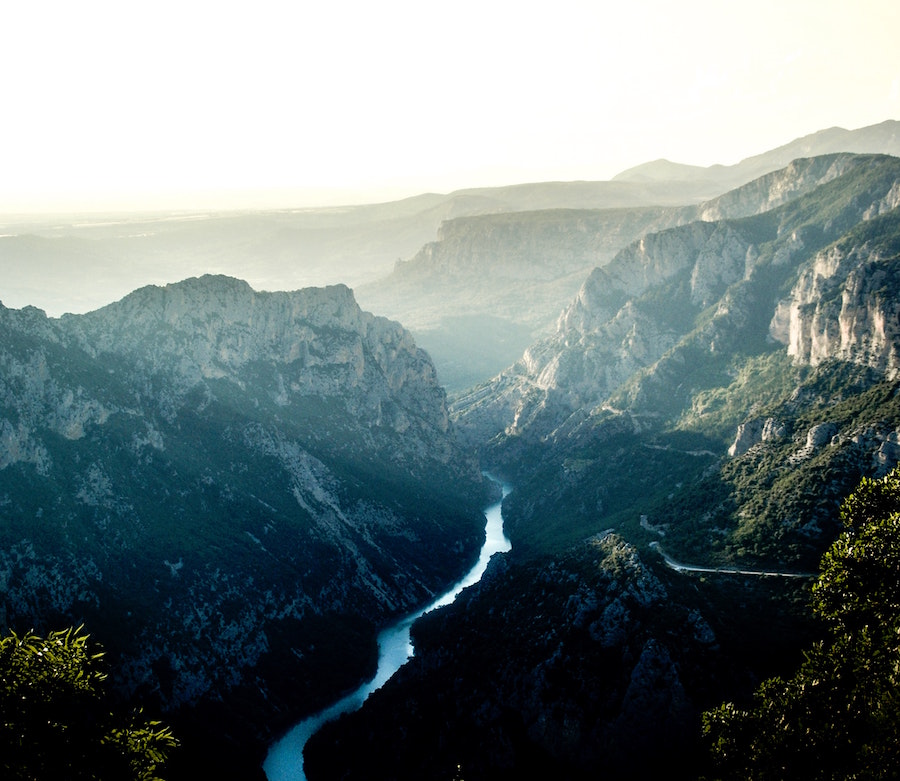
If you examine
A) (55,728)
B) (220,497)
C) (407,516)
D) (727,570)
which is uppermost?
(55,728)

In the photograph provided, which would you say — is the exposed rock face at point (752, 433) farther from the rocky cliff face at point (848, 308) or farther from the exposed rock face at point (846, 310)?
the exposed rock face at point (846, 310)

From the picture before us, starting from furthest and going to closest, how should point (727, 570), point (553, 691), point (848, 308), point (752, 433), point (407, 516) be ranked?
1. point (407, 516)
2. point (848, 308)
3. point (752, 433)
4. point (727, 570)
5. point (553, 691)

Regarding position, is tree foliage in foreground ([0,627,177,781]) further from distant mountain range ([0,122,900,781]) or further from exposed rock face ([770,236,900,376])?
exposed rock face ([770,236,900,376])

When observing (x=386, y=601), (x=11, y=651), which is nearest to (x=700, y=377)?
(x=386, y=601)

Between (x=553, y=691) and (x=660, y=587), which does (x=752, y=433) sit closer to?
(x=660, y=587)

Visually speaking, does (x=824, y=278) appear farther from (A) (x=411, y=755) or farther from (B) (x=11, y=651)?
(B) (x=11, y=651)

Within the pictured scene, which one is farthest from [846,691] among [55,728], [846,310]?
[846,310]
